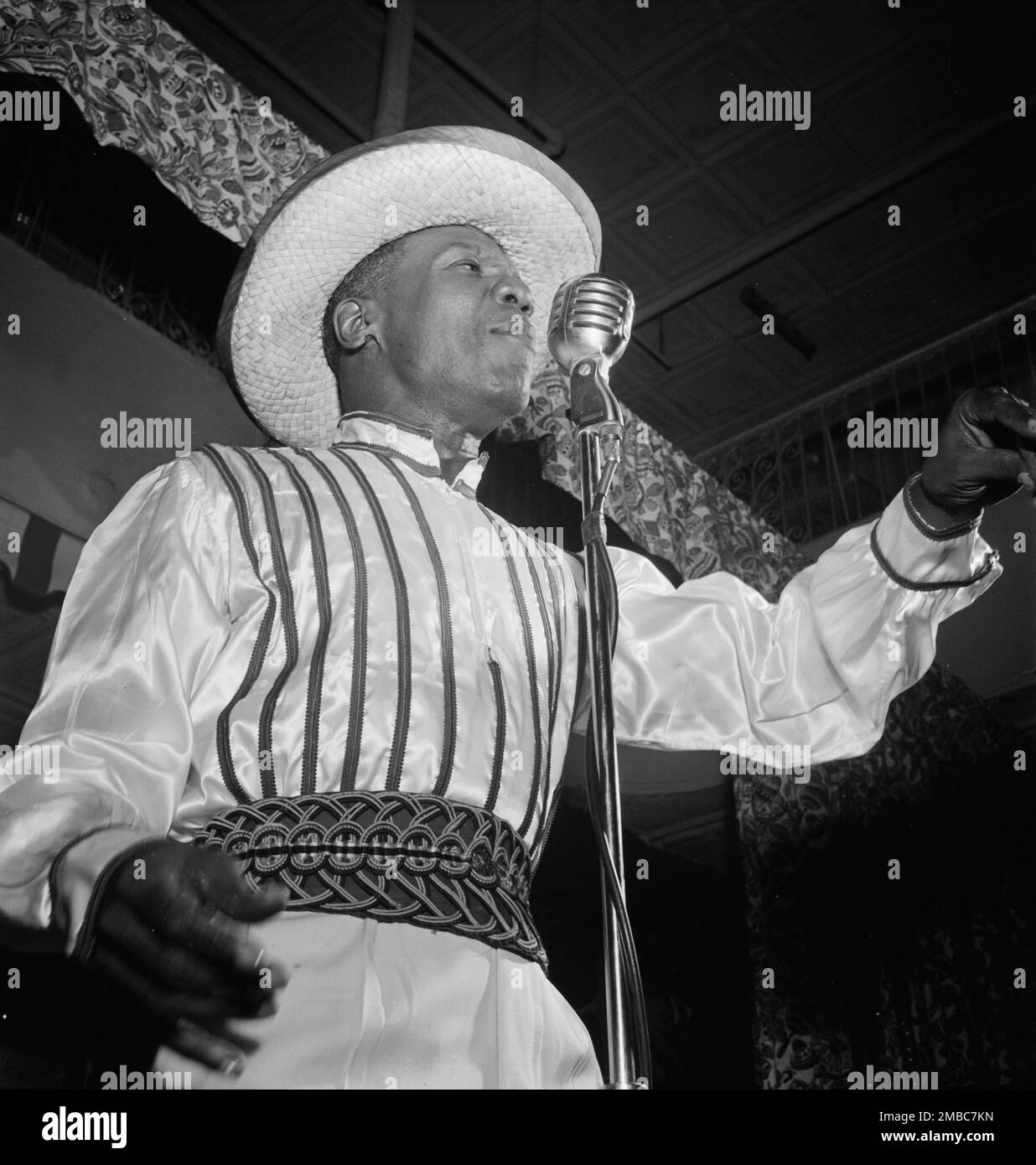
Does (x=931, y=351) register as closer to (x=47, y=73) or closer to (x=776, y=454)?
(x=776, y=454)

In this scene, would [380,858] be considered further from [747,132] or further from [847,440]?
[847,440]

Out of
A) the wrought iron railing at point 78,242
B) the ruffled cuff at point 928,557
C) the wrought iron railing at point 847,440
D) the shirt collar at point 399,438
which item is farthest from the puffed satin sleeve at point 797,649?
the wrought iron railing at point 847,440

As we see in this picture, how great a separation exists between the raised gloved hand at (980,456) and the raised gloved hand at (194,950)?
872 mm

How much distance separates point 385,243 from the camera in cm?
193

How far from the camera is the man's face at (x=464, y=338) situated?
1726 millimetres

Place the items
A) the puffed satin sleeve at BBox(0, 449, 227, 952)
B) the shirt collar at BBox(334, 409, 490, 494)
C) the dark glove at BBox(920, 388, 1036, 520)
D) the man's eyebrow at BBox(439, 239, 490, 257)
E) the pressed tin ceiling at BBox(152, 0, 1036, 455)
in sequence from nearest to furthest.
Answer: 1. the puffed satin sleeve at BBox(0, 449, 227, 952)
2. the dark glove at BBox(920, 388, 1036, 520)
3. the shirt collar at BBox(334, 409, 490, 494)
4. the man's eyebrow at BBox(439, 239, 490, 257)
5. the pressed tin ceiling at BBox(152, 0, 1036, 455)

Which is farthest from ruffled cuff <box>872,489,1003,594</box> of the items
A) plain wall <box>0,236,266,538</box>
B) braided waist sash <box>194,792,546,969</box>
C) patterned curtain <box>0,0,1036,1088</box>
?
patterned curtain <box>0,0,1036,1088</box>

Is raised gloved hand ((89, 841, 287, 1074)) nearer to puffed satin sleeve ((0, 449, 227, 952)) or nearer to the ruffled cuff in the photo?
puffed satin sleeve ((0, 449, 227, 952))

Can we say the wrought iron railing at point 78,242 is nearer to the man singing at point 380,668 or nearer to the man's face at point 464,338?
the man singing at point 380,668

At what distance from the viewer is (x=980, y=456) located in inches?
54.2

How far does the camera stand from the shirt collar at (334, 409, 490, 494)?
5.56 ft

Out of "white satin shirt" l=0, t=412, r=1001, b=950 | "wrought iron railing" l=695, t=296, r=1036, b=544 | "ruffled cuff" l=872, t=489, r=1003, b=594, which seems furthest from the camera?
"wrought iron railing" l=695, t=296, r=1036, b=544

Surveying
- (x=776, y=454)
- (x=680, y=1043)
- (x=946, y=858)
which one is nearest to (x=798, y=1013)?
(x=680, y=1043)
